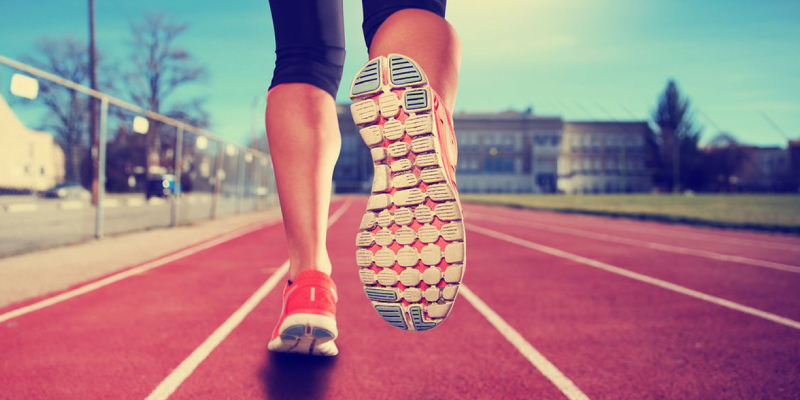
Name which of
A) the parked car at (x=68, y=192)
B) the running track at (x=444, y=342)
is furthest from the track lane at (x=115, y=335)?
the parked car at (x=68, y=192)

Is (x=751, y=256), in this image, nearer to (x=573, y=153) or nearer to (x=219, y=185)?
(x=219, y=185)

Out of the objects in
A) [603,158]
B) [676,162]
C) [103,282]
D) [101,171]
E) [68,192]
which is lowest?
[103,282]

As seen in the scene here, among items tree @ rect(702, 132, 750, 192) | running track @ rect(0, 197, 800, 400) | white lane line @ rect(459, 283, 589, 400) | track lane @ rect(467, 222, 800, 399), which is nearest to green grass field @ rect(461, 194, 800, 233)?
running track @ rect(0, 197, 800, 400)

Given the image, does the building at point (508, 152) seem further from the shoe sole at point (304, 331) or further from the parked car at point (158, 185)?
the shoe sole at point (304, 331)

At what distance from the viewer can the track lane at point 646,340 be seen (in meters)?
1.71

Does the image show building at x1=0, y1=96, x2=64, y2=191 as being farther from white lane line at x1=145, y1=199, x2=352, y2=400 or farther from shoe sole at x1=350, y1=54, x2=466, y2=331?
shoe sole at x1=350, y1=54, x2=466, y2=331

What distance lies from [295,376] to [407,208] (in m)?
0.80

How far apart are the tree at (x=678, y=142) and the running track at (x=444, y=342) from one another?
6685 cm

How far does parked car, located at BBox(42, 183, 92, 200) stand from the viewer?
665cm

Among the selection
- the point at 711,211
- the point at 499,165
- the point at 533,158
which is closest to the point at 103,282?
the point at 711,211

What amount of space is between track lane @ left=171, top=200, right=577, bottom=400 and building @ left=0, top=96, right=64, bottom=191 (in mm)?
4548

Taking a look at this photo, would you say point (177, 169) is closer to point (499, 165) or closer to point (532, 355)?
point (532, 355)

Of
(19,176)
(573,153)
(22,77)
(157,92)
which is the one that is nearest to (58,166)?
(19,176)

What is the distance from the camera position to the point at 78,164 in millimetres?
7105
